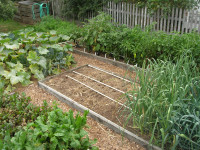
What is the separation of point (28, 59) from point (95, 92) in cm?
165

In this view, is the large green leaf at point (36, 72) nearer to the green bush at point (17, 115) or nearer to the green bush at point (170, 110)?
the green bush at point (17, 115)

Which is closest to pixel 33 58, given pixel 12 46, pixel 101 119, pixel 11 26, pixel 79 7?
pixel 12 46

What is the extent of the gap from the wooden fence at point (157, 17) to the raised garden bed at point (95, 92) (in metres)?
2.33

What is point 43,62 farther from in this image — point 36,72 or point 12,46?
point 12,46

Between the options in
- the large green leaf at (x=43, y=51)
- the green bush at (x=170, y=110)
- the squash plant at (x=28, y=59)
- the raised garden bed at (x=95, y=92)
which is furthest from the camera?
the large green leaf at (x=43, y=51)

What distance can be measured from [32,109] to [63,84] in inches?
54.9

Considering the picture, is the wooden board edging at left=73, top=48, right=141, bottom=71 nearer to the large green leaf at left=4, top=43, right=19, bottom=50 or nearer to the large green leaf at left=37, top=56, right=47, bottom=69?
the large green leaf at left=37, top=56, right=47, bottom=69

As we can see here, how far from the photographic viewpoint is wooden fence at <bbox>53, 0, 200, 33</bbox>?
7.18m

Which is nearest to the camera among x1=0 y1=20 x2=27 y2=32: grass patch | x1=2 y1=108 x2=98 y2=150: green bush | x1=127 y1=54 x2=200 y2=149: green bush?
x1=2 y1=108 x2=98 y2=150: green bush

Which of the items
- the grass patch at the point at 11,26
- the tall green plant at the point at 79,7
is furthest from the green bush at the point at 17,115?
the grass patch at the point at 11,26

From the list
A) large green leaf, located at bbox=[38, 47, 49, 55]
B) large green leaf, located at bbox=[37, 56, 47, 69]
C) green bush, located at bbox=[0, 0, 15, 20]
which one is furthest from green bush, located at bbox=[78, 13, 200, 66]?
green bush, located at bbox=[0, 0, 15, 20]

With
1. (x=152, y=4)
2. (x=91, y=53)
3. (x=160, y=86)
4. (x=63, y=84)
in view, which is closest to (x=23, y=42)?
(x=63, y=84)

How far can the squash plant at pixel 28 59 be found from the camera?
473 centimetres

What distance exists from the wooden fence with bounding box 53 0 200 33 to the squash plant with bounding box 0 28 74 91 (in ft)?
7.34
